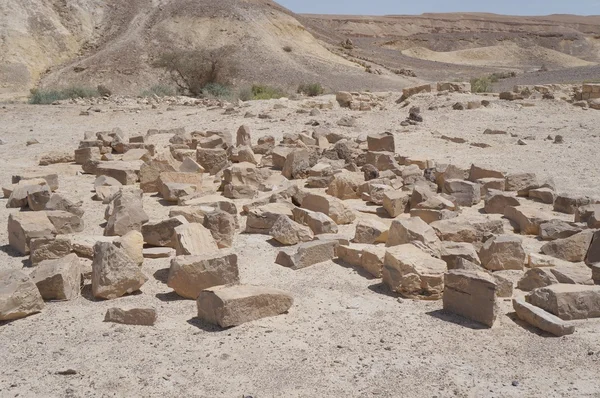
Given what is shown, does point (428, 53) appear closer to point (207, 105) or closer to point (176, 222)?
point (207, 105)

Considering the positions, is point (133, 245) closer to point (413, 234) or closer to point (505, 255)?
point (413, 234)

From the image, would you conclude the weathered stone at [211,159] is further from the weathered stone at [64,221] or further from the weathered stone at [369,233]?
the weathered stone at [369,233]

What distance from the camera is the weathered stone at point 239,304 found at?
12.6 feet

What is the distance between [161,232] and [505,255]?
9.82ft

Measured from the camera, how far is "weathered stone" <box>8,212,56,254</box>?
5316 millimetres

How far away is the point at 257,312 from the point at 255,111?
11923 mm

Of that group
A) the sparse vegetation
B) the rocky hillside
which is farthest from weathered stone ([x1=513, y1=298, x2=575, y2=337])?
the rocky hillside

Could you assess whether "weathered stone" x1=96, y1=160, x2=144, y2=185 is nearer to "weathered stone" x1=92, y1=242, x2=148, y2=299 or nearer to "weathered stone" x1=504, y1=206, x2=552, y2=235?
"weathered stone" x1=92, y1=242, x2=148, y2=299

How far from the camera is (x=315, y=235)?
5.81 m

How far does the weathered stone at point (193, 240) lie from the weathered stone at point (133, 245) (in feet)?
1.03

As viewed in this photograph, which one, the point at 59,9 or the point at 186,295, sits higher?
the point at 59,9

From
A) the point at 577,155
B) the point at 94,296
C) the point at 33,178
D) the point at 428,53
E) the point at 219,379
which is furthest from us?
the point at 428,53

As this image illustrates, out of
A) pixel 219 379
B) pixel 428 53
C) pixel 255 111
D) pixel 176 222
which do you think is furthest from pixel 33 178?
pixel 428 53

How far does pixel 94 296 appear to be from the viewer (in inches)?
173
